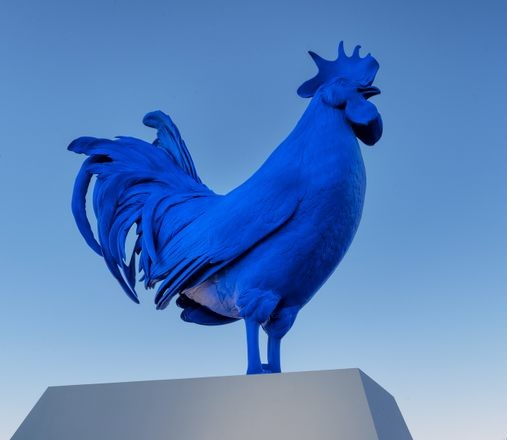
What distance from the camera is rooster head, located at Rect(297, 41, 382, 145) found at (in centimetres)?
335

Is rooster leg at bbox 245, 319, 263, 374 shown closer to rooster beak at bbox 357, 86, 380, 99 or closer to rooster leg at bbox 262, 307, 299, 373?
rooster leg at bbox 262, 307, 299, 373

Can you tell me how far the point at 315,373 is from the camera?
256 cm

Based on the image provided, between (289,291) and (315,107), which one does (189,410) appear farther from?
(315,107)

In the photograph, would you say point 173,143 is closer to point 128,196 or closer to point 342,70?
point 128,196

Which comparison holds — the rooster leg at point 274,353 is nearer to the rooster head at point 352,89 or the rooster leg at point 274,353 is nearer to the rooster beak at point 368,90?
the rooster head at point 352,89

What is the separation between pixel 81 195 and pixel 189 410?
67.3 inches

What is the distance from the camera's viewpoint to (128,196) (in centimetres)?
376

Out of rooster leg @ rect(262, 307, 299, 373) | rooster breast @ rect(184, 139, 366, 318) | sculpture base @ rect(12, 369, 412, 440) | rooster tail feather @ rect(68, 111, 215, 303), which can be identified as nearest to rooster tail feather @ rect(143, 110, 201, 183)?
rooster tail feather @ rect(68, 111, 215, 303)

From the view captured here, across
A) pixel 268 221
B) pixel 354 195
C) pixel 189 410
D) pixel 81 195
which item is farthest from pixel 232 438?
pixel 81 195

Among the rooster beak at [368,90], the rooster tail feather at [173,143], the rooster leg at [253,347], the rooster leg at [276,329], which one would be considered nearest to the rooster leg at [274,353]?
the rooster leg at [276,329]

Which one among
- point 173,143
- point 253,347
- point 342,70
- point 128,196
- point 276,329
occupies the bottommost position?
point 253,347

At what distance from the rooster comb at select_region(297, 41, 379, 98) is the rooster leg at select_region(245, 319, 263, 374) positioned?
157cm

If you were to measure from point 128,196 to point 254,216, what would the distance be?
3.49 ft

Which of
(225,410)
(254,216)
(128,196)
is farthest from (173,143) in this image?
(225,410)
